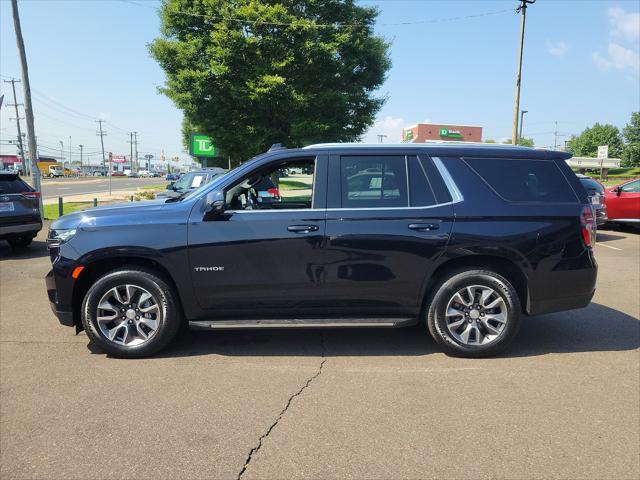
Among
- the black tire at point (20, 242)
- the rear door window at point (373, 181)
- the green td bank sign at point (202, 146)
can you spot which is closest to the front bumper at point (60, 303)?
the rear door window at point (373, 181)

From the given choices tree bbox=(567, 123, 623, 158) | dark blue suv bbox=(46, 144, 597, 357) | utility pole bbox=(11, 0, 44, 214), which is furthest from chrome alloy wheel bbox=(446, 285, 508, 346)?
tree bbox=(567, 123, 623, 158)

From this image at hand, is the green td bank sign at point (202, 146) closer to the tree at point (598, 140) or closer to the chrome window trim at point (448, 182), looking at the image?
the chrome window trim at point (448, 182)

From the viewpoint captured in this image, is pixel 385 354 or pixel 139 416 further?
pixel 385 354

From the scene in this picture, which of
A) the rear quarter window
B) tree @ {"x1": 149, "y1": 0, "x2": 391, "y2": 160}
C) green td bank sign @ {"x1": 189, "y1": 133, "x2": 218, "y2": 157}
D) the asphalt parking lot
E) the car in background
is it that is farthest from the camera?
green td bank sign @ {"x1": 189, "y1": 133, "x2": 218, "y2": 157}

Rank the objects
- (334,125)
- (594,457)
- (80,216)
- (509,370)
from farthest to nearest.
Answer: (334,125), (80,216), (509,370), (594,457)

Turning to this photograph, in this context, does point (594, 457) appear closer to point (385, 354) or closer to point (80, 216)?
point (385, 354)

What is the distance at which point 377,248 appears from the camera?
4152 millimetres

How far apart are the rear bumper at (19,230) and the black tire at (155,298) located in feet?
20.8

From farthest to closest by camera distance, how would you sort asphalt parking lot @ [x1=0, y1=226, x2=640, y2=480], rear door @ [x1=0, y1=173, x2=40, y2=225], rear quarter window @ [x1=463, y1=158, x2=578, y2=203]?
rear door @ [x1=0, y1=173, x2=40, y2=225] → rear quarter window @ [x1=463, y1=158, x2=578, y2=203] → asphalt parking lot @ [x1=0, y1=226, x2=640, y2=480]

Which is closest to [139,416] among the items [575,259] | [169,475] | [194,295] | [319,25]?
[169,475]

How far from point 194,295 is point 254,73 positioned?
16283 mm

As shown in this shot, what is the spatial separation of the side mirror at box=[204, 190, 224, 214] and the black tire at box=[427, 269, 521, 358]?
207cm

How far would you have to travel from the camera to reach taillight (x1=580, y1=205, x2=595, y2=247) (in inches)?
171

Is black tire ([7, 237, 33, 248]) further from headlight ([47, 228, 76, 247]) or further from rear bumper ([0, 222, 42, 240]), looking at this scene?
headlight ([47, 228, 76, 247])
